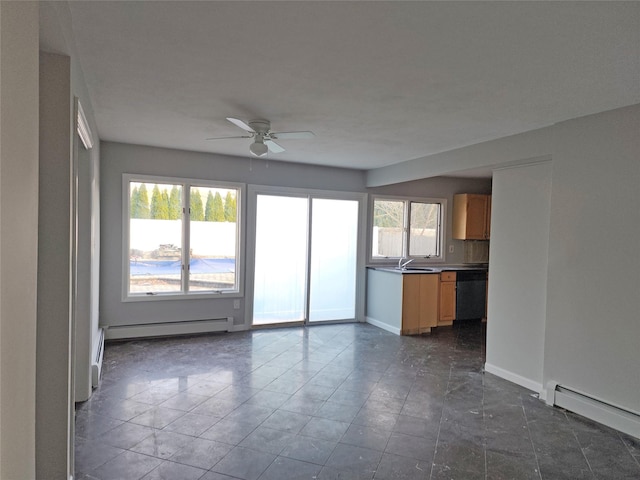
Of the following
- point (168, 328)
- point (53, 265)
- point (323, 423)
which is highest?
point (53, 265)

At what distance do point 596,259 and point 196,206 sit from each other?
14.8 feet

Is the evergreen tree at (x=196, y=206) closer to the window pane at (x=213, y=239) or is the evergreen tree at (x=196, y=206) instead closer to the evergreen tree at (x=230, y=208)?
the window pane at (x=213, y=239)

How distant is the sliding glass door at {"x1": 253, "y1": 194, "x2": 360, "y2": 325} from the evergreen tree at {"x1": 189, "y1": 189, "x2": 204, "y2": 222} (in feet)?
2.60

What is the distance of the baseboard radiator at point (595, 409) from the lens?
3037mm

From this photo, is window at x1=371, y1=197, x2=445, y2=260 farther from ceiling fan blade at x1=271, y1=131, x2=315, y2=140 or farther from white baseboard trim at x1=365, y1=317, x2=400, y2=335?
ceiling fan blade at x1=271, y1=131, x2=315, y2=140

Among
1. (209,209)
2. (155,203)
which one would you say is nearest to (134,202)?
(155,203)

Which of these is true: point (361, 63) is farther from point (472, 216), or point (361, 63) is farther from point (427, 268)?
point (472, 216)

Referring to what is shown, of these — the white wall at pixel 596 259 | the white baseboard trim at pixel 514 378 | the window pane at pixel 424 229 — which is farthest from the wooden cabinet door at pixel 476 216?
the white wall at pixel 596 259

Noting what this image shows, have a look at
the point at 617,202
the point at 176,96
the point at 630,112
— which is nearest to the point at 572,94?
the point at 630,112

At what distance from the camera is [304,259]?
6.28 meters

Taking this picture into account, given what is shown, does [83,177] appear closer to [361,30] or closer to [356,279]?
[361,30]

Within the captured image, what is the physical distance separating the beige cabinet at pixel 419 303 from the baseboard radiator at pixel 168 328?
2491 millimetres

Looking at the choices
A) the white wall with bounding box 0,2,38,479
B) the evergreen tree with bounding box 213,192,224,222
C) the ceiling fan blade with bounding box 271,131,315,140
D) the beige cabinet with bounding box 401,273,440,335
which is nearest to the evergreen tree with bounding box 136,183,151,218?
the evergreen tree with bounding box 213,192,224,222

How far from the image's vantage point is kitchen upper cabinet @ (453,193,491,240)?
702cm
